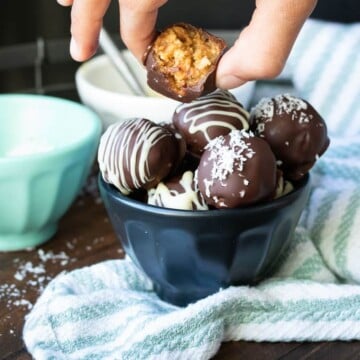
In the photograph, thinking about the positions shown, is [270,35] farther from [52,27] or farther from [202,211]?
[52,27]

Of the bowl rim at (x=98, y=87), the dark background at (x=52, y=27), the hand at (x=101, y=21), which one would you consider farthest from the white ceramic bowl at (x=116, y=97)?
the hand at (x=101, y=21)

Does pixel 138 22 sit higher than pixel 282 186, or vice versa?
pixel 138 22

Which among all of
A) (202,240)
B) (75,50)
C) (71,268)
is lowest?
(71,268)

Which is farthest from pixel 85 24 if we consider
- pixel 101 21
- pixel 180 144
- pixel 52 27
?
pixel 52 27

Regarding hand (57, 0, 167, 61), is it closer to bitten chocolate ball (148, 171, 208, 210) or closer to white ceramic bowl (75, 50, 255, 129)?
bitten chocolate ball (148, 171, 208, 210)

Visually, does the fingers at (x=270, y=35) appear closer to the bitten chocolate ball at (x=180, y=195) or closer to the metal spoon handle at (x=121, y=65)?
the bitten chocolate ball at (x=180, y=195)

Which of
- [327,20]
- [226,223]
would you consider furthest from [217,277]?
[327,20]

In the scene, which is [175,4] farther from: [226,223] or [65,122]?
[226,223]
